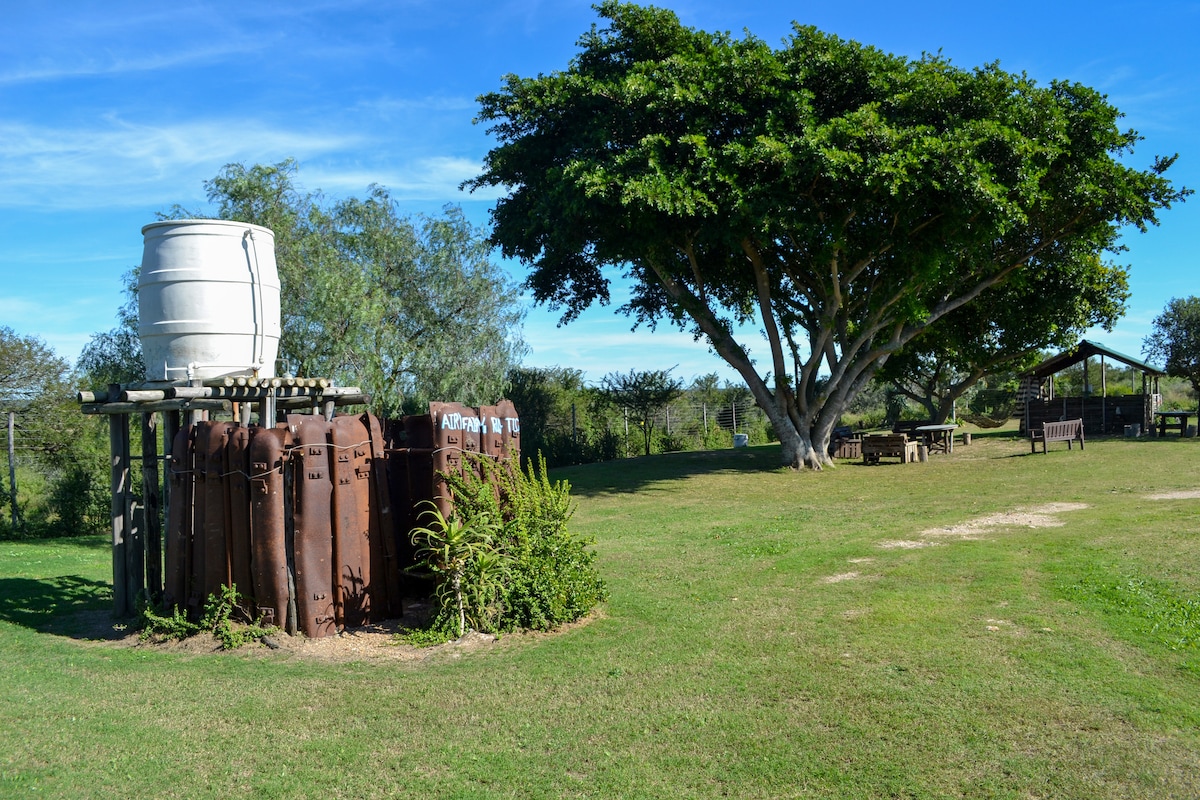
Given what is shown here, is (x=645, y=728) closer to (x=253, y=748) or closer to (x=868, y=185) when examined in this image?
(x=253, y=748)

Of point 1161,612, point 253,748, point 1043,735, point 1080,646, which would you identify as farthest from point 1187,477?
point 253,748

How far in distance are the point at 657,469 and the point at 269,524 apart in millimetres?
18974

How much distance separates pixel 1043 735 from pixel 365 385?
49.8 feet

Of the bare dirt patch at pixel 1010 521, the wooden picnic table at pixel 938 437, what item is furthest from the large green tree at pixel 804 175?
the bare dirt patch at pixel 1010 521

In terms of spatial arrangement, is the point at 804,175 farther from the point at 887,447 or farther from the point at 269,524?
the point at 269,524

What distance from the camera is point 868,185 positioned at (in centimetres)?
1970

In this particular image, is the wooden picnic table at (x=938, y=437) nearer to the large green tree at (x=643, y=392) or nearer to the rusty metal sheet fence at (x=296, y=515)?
the large green tree at (x=643, y=392)

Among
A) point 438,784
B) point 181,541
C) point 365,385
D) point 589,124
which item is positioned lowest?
point 438,784

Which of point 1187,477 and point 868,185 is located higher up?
point 868,185

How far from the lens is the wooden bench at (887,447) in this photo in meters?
26.0

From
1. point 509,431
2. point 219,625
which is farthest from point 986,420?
point 219,625

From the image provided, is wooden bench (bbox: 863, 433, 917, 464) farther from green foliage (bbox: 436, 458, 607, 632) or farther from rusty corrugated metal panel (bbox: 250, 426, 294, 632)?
rusty corrugated metal panel (bbox: 250, 426, 294, 632)

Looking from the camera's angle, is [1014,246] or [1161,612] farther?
[1014,246]

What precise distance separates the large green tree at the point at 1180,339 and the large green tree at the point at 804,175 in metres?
17.1
